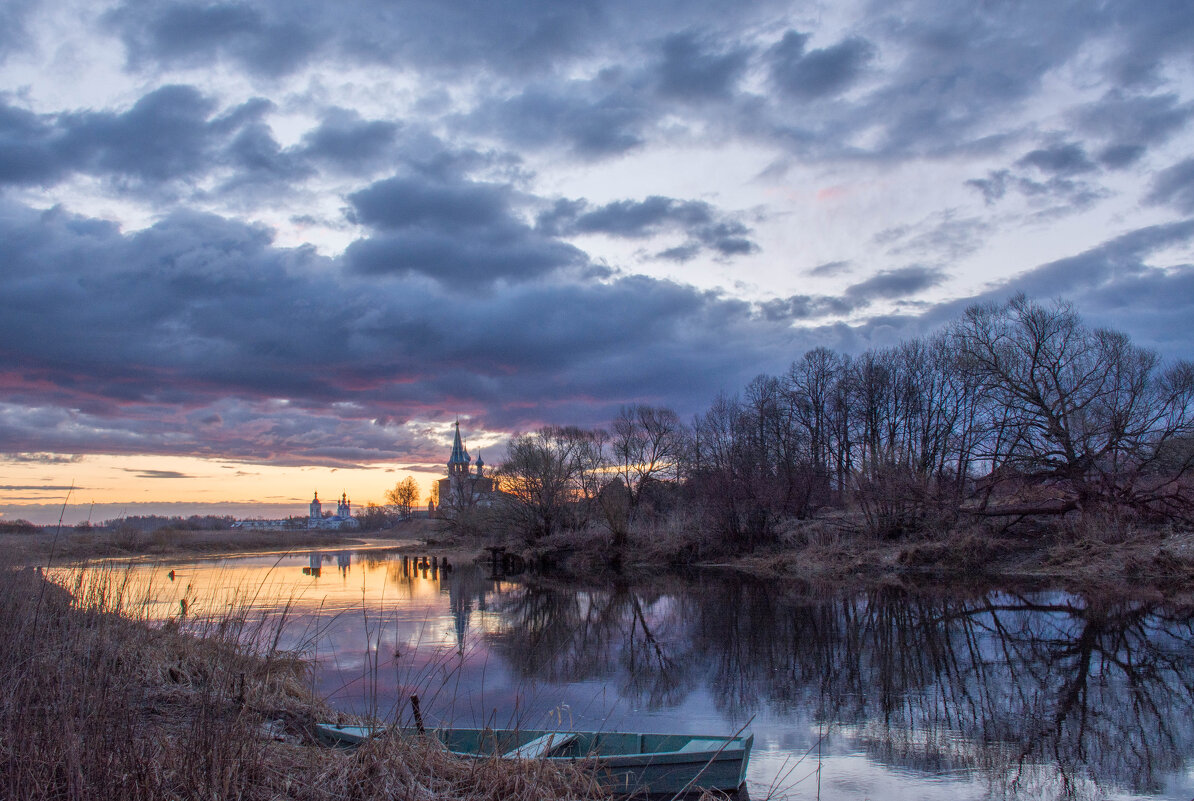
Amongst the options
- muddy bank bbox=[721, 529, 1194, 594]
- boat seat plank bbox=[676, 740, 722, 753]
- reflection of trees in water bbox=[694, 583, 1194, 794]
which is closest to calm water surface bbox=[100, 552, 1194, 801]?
reflection of trees in water bbox=[694, 583, 1194, 794]

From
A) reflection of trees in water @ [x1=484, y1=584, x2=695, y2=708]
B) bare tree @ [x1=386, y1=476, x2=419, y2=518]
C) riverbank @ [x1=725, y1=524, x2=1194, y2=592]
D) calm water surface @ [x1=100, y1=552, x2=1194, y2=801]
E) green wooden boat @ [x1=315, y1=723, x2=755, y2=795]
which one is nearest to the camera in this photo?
green wooden boat @ [x1=315, y1=723, x2=755, y2=795]

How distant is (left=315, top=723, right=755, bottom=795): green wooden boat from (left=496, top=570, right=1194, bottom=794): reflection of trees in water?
288 centimetres

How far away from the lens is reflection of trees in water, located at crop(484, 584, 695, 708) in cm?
1377

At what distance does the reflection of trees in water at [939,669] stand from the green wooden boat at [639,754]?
288 cm

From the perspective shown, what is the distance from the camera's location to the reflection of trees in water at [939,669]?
354 inches

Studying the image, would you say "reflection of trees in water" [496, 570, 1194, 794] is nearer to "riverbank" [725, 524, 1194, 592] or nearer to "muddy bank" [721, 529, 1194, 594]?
"muddy bank" [721, 529, 1194, 594]

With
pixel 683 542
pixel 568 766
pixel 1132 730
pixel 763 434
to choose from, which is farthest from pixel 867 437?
pixel 568 766

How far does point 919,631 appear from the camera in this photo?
17.7m

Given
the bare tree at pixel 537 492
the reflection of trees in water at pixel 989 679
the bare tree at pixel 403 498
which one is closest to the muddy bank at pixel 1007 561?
the reflection of trees in water at pixel 989 679

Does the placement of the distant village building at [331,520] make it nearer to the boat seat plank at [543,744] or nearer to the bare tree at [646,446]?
the bare tree at [646,446]

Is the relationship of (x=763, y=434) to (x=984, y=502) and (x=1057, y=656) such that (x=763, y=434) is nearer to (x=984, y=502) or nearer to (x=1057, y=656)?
(x=984, y=502)

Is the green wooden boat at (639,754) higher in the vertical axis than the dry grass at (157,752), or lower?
lower

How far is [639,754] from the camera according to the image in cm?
684

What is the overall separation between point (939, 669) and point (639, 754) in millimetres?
9017
